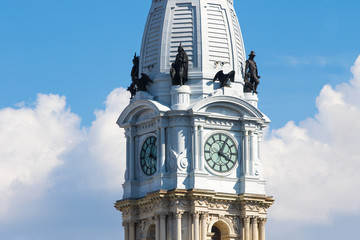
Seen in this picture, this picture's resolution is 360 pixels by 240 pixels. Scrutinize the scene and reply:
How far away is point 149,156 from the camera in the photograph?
117500mm

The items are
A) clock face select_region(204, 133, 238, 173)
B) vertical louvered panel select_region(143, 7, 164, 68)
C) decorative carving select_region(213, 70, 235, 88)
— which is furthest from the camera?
vertical louvered panel select_region(143, 7, 164, 68)

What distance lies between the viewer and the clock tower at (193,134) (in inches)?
4518

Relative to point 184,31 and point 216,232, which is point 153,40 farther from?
point 216,232

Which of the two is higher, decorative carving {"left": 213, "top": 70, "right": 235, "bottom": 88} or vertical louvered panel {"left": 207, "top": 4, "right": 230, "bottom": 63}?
vertical louvered panel {"left": 207, "top": 4, "right": 230, "bottom": 63}

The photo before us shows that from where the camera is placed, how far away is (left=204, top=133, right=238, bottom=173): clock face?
116 metres

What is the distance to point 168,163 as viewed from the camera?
115 metres

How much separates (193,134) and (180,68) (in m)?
4.84

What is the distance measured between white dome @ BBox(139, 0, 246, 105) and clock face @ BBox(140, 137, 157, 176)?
3.21 meters

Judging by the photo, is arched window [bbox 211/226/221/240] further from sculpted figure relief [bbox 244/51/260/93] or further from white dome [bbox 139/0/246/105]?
sculpted figure relief [bbox 244/51/260/93]

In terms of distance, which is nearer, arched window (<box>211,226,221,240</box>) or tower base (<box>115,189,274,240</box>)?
tower base (<box>115,189,274,240</box>)

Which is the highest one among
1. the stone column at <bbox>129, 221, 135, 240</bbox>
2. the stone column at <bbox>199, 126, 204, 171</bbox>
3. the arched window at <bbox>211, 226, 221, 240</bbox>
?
the stone column at <bbox>199, 126, 204, 171</bbox>

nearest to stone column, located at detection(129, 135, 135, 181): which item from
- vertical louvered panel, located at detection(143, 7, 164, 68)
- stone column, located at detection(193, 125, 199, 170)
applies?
vertical louvered panel, located at detection(143, 7, 164, 68)

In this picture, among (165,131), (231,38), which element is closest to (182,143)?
(165,131)

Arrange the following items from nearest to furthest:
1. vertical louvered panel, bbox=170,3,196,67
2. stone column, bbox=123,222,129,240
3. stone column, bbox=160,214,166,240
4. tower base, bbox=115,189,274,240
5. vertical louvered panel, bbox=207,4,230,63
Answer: tower base, bbox=115,189,274,240, stone column, bbox=160,214,166,240, vertical louvered panel, bbox=170,3,196,67, vertical louvered panel, bbox=207,4,230,63, stone column, bbox=123,222,129,240
